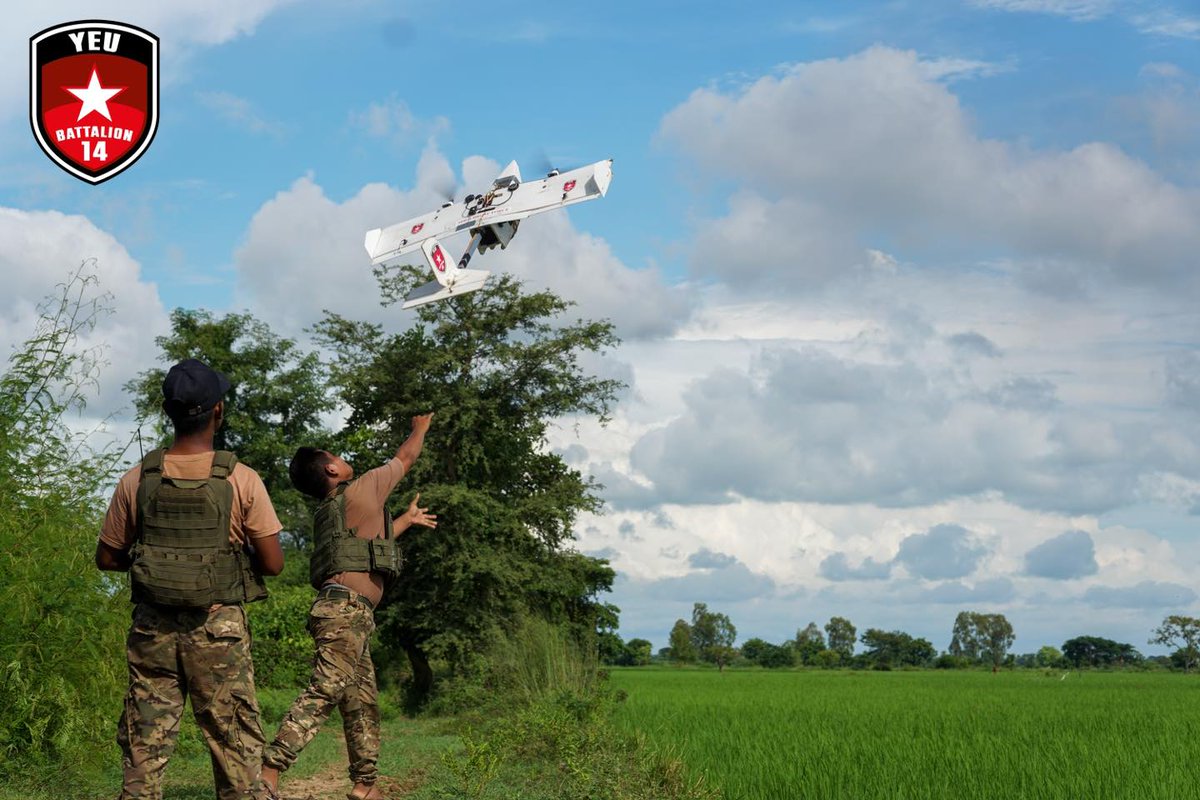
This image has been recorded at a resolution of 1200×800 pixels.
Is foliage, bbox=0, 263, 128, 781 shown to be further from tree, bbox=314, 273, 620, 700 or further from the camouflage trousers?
tree, bbox=314, 273, 620, 700

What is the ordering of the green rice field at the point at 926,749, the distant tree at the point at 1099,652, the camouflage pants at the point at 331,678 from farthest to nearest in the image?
the distant tree at the point at 1099,652 < the green rice field at the point at 926,749 < the camouflage pants at the point at 331,678

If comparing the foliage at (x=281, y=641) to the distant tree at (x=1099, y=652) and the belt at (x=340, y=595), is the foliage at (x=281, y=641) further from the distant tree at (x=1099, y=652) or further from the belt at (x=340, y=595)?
the distant tree at (x=1099, y=652)

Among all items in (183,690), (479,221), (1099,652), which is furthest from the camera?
(1099,652)

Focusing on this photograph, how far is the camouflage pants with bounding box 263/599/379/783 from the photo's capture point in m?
7.75

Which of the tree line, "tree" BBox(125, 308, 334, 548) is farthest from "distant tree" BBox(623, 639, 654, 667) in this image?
"tree" BBox(125, 308, 334, 548)

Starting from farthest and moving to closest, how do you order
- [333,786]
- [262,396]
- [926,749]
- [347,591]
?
[262,396] < [926,749] < [333,786] < [347,591]

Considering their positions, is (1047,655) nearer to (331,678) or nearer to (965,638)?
(965,638)

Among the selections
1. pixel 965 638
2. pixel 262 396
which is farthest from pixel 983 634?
pixel 262 396

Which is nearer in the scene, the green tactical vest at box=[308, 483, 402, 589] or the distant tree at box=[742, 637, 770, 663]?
the green tactical vest at box=[308, 483, 402, 589]

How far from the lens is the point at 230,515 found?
595cm

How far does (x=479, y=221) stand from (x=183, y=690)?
46.8 ft

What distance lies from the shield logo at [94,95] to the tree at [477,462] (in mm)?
11749

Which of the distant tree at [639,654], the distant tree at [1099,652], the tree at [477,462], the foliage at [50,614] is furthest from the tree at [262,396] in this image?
the distant tree at [1099,652]

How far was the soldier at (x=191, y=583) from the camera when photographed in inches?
230
